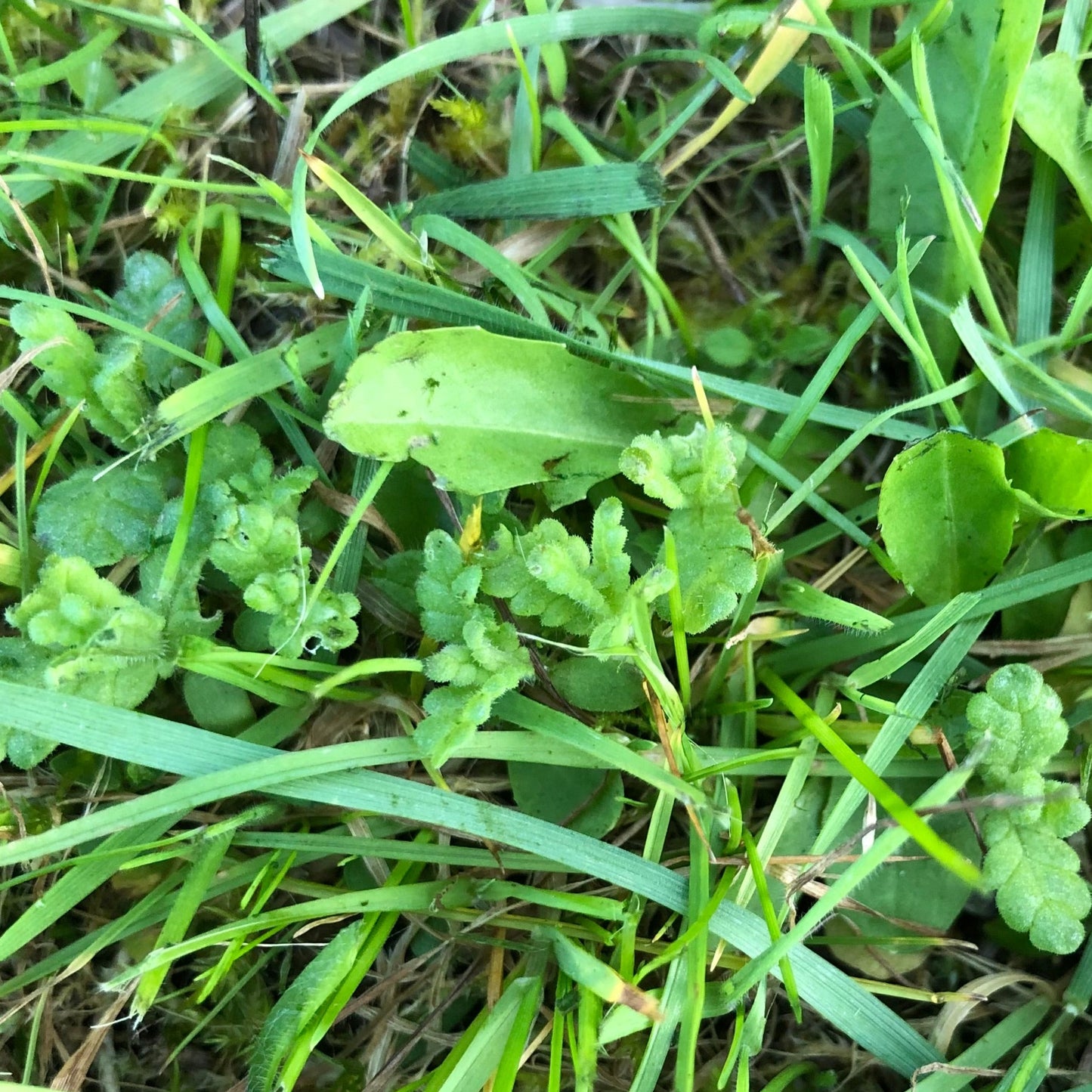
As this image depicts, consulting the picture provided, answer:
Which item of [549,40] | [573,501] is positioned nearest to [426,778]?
[573,501]

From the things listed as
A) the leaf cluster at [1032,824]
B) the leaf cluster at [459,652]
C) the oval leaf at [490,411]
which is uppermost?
the oval leaf at [490,411]

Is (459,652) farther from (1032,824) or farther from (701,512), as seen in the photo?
(1032,824)

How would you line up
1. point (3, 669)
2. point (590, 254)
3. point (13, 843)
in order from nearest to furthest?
point (13, 843)
point (3, 669)
point (590, 254)

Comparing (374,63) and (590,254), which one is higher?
(374,63)

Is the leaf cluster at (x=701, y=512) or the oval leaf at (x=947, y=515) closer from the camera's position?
the leaf cluster at (x=701, y=512)

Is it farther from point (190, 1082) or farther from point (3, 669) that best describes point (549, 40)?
point (190, 1082)

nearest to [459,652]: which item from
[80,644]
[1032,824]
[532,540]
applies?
[532,540]

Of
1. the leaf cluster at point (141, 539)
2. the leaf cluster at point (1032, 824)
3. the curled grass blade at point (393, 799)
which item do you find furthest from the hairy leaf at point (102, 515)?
the leaf cluster at point (1032, 824)

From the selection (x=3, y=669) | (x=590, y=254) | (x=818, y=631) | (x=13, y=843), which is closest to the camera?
(x=13, y=843)

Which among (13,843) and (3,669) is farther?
(3,669)

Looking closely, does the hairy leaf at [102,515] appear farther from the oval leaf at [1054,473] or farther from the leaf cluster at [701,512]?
the oval leaf at [1054,473]
